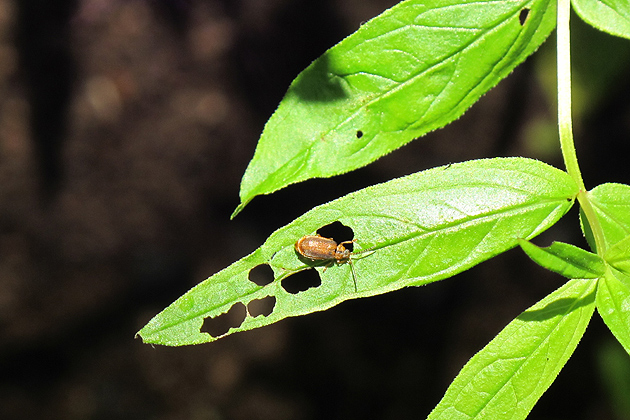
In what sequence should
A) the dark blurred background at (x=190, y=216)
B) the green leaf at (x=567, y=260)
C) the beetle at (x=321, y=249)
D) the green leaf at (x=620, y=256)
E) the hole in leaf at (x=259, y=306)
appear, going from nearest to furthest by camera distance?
the green leaf at (x=567, y=260), the green leaf at (x=620, y=256), the beetle at (x=321, y=249), the dark blurred background at (x=190, y=216), the hole in leaf at (x=259, y=306)

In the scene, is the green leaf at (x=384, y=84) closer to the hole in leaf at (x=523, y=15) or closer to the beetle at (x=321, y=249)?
the hole in leaf at (x=523, y=15)

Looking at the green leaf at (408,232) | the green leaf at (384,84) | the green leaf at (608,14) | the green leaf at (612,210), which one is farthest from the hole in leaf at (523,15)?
the green leaf at (612,210)

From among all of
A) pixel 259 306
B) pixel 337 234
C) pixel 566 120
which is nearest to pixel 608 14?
pixel 566 120

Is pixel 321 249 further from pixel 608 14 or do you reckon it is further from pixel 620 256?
pixel 608 14

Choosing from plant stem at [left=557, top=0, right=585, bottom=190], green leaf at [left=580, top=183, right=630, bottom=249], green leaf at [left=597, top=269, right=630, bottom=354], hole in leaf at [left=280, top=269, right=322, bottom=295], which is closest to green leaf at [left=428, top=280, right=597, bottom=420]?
green leaf at [left=597, top=269, right=630, bottom=354]

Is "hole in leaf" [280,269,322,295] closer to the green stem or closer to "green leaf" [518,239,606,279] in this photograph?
the green stem

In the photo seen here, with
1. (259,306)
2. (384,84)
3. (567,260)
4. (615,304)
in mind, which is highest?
(384,84)

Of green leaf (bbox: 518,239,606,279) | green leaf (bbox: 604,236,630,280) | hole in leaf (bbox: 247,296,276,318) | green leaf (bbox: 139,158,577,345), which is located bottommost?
hole in leaf (bbox: 247,296,276,318)
